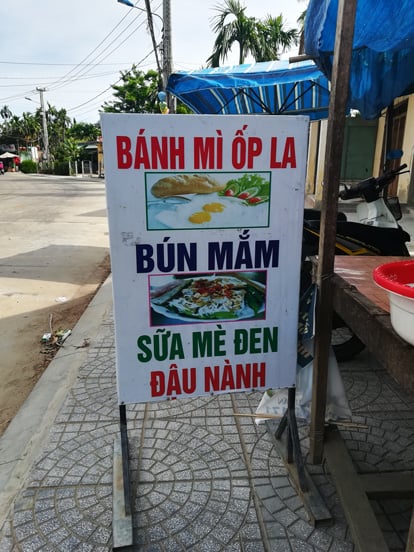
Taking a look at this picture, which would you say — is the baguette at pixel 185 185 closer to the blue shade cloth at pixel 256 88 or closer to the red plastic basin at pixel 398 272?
the red plastic basin at pixel 398 272

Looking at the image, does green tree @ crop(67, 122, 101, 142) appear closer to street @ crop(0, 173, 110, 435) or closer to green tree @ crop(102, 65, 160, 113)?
green tree @ crop(102, 65, 160, 113)

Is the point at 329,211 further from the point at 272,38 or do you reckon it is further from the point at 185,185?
the point at 272,38

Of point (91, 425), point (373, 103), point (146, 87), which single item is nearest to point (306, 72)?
point (373, 103)

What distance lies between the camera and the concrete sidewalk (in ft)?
6.36

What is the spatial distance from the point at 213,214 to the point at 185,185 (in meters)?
0.18

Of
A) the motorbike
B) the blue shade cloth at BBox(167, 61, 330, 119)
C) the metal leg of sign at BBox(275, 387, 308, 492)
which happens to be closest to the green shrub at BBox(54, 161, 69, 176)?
the blue shade cloth at BBox(167, 61, 330, 119)

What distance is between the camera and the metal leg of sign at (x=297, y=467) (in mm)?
2008

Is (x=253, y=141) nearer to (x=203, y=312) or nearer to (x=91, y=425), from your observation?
(x=203, y=312)

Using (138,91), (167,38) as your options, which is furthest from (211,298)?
(138,91)

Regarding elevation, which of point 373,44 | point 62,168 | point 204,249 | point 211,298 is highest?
point 373,44

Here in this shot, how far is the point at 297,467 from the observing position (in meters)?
2.19

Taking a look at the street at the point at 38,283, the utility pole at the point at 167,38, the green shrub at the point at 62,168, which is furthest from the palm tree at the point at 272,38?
the green shrub at the point at 62,168

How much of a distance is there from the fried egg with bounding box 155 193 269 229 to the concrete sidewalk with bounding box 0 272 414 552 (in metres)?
1.38

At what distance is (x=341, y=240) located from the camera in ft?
11.0
